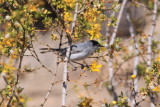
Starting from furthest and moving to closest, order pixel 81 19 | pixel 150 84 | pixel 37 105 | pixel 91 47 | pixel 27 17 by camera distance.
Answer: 1. pixel 37 105
2. pixel 91 47
3. pixel 81 19
4. pixel 27 17
5. pixel 150 84

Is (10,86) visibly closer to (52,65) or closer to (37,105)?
(37,105)

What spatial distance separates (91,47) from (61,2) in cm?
89

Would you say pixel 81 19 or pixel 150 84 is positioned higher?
pixel 81 19

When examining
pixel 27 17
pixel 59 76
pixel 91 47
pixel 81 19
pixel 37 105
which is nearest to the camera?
pixel 27 17

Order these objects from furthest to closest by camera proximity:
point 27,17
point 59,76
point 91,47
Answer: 1. point 59,76
2. point 91,47
3. point 27,17

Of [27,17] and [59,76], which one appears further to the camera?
[59,76]

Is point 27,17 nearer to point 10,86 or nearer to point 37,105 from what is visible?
point 10,86

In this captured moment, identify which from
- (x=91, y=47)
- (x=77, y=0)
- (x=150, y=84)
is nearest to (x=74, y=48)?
(x=91, y=47)

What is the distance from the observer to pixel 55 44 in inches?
354

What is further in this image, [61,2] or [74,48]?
[74,48]

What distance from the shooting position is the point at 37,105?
7.66 metres

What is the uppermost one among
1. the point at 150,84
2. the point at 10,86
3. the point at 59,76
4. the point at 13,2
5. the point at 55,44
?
the point at 55,44

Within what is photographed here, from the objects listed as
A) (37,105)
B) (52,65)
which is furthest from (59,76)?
(37,105)

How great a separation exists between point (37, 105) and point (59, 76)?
56.9 inches
